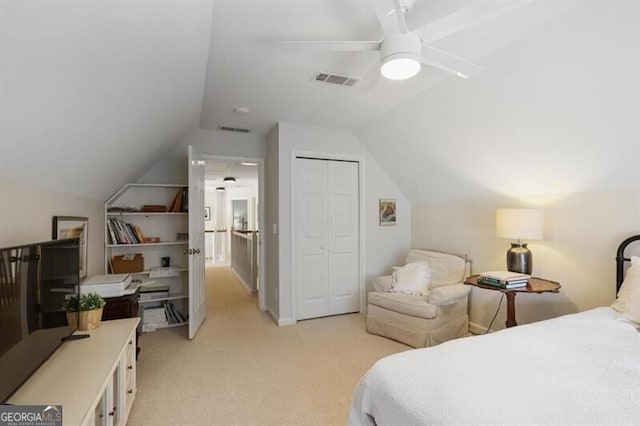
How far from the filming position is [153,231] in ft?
12.7

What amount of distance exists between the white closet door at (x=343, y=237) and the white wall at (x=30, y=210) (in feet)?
8.61

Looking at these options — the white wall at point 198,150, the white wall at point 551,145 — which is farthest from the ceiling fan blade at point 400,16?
the white wall at point 198,150

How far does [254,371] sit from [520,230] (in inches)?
100

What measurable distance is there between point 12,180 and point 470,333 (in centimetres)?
401

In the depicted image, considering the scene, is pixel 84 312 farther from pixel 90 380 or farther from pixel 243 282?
pixel 243 282

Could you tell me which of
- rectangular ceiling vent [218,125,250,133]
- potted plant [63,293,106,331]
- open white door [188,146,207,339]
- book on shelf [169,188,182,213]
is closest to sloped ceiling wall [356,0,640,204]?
rectangular ceiling vent [218,125,250,133]

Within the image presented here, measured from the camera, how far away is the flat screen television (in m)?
1.16

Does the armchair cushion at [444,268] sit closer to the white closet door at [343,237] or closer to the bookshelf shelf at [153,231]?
the white closet door at [343,237]

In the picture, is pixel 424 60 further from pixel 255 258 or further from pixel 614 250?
pixel 255 258

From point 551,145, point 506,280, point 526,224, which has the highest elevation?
point 551,145

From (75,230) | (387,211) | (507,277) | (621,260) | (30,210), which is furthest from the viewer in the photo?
(387,211)

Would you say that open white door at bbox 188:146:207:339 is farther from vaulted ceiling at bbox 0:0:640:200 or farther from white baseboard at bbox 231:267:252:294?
white baseboard at bbox 231:267:252:294

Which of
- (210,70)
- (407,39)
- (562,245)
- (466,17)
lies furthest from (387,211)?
(466,17)

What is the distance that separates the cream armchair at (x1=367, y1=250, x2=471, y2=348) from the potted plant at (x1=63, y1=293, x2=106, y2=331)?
2.46 m
